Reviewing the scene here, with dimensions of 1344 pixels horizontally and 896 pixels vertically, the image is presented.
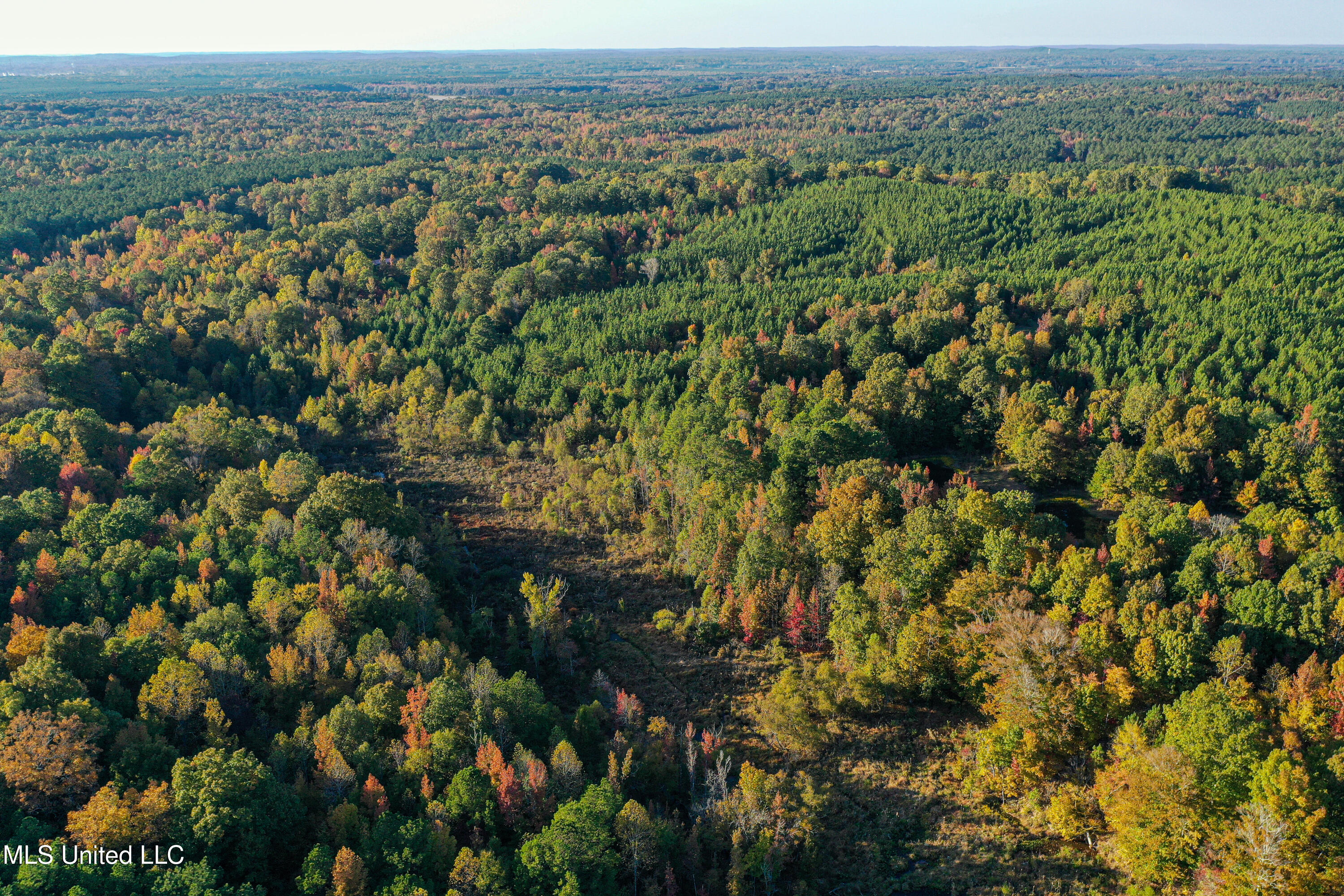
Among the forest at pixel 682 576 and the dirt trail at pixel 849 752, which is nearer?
the forest at pixel 682 576

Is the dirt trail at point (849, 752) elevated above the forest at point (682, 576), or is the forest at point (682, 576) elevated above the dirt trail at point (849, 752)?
the forest at point (682, 576)

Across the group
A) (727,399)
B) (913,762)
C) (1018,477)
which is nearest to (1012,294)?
(1018,477)

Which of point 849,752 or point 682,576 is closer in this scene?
point 849,752

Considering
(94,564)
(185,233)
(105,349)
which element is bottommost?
(94,564)

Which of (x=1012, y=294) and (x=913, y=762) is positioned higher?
(x=1012, y=294)

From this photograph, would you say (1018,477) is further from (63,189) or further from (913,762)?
(63,189)

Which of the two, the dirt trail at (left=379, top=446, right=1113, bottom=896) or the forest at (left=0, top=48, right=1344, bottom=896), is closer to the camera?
the forest at (left=0, top=48, right=1344, bottom=896)

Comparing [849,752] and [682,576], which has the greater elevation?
[682,576]

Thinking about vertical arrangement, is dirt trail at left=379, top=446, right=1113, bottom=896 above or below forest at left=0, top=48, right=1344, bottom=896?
below
